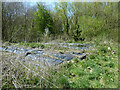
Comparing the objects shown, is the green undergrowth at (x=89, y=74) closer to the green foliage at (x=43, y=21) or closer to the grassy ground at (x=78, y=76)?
the grassy ground at (x=78, y=76)

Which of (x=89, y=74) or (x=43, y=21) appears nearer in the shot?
(x=89, y=74)

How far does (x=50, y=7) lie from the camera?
9516 mm

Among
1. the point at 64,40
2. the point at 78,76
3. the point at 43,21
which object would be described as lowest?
the point at 78,76

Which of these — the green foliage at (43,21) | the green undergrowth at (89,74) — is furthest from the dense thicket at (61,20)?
the green undergrowth at (89,74)

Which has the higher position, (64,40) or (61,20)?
(61,20)

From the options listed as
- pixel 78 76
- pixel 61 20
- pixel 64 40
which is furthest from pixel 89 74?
pixel 61 20

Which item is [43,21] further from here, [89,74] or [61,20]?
[89,74]

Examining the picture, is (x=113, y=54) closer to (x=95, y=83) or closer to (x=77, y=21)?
(x=95, y=83)

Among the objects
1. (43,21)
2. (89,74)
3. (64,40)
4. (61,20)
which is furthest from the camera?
(61,20)

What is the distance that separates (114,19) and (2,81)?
625 centimetres

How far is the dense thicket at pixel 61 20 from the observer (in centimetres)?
683

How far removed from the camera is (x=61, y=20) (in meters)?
9.25

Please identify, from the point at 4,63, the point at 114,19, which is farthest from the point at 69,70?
the point at 114,19

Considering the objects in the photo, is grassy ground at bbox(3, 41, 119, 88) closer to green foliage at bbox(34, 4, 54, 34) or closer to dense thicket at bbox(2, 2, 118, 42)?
dense thicket at bbox(2, 2, 118, 42)
